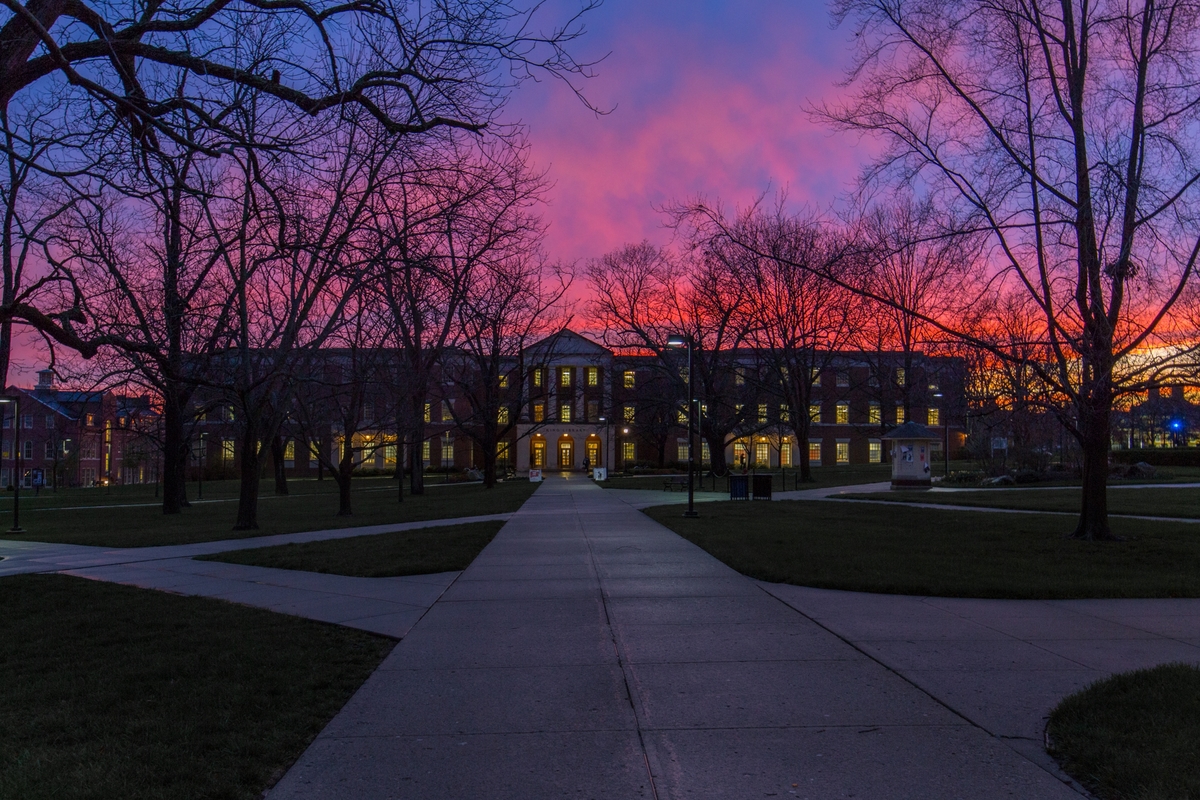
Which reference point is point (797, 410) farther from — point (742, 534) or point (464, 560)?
point (464, 560)

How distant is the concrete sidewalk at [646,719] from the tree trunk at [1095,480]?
8.70 meters

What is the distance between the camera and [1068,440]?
43.4m

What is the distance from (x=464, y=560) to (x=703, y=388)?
32.2m

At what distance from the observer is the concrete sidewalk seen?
4.36 m

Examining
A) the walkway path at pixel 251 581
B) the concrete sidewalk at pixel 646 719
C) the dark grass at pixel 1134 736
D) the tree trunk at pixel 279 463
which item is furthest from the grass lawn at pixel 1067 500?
the tree trunk at pixel 279 463

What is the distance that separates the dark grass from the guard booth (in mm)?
30406

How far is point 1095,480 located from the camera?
15156mm

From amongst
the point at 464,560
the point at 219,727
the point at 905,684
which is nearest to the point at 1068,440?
the point at 464,560

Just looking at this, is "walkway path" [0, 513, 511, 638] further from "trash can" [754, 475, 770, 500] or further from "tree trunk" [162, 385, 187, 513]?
"trash can" [754, 475, 770, 500]

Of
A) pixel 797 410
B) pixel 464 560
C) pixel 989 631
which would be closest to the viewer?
pixel 989 631

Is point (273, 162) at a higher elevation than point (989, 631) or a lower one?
higher

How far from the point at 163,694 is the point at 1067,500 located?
25.3 metres

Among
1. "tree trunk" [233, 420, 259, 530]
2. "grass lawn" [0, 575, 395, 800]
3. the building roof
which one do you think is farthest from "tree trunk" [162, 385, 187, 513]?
the building roof

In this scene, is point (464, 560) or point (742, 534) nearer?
point (464, 560)
